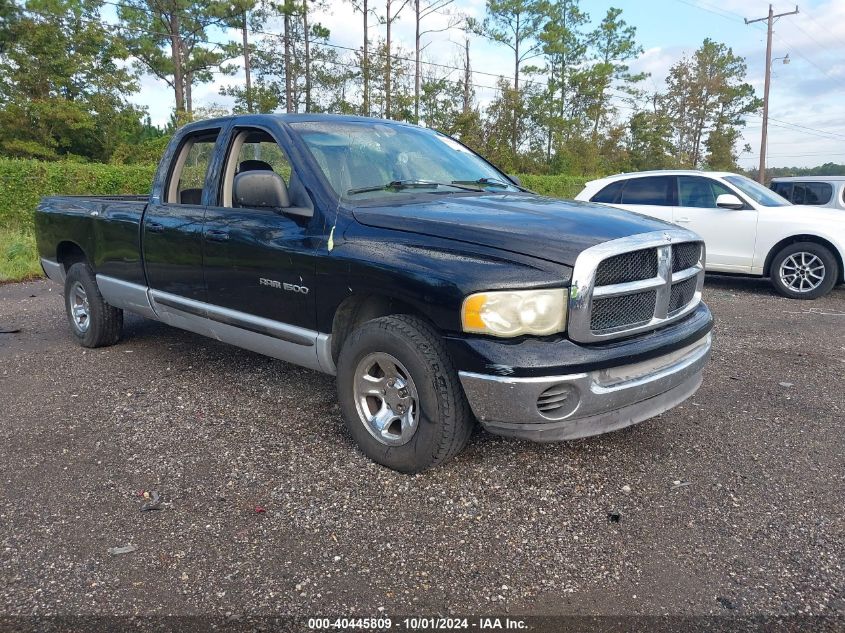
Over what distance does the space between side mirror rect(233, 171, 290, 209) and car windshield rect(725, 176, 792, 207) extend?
749 centimetres

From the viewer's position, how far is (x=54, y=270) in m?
6.20

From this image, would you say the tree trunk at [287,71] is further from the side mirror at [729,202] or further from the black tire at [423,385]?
the black tire at [423,385]

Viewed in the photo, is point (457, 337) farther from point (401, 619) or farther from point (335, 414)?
point (335, 414)

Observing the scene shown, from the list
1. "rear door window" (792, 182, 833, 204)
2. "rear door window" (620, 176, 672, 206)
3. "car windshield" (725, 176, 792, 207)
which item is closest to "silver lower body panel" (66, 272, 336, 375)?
"rear door window" (620, 176, 672, 206)

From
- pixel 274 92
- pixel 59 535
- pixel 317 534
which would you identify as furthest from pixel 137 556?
pixel 274 92

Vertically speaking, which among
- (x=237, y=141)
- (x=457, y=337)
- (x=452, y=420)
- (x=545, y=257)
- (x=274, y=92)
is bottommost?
(x=452, y=420)

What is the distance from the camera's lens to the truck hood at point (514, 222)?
9.52 ft

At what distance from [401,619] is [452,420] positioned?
95 cm

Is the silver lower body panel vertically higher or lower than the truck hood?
lower

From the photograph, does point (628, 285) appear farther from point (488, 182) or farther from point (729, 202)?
point (729, 202)

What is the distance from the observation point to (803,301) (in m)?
8.48

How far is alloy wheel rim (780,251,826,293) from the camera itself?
8531mm

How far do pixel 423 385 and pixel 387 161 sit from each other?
1.67 meters

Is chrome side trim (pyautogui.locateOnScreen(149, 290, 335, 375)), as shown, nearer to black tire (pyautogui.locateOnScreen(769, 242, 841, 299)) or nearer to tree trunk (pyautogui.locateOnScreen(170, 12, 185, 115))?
black tire (pyautogui.locateOnScreen(769, 242, 841, 299))
